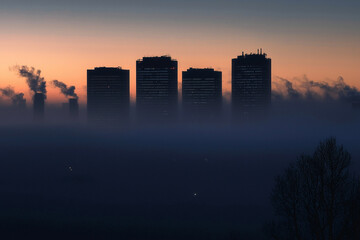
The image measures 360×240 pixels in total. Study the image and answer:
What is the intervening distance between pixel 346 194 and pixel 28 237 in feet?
601

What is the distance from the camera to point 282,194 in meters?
37.6

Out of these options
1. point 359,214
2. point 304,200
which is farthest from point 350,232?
point 304,200

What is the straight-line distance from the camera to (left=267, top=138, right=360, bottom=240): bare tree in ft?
110

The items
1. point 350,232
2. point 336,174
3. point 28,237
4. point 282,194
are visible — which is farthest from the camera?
point 28,237

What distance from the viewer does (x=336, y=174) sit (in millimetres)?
35281

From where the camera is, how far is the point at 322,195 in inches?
1337

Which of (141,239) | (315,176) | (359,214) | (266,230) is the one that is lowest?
(141,239)

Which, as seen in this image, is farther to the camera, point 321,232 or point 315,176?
point 315,176

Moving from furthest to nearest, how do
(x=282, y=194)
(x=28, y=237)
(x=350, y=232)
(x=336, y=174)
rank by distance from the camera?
(x=28, y=237), (x=282, y=194), (x=336, y=174), (x=350, y=232)

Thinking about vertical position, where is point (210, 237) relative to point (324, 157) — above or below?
below

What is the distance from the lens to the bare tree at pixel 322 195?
33469 millimetres

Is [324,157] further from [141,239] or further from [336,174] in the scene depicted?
[141,239]

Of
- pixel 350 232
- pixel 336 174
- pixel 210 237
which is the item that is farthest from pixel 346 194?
pixel 210 237

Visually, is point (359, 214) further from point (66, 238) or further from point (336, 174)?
point (66, 238)
